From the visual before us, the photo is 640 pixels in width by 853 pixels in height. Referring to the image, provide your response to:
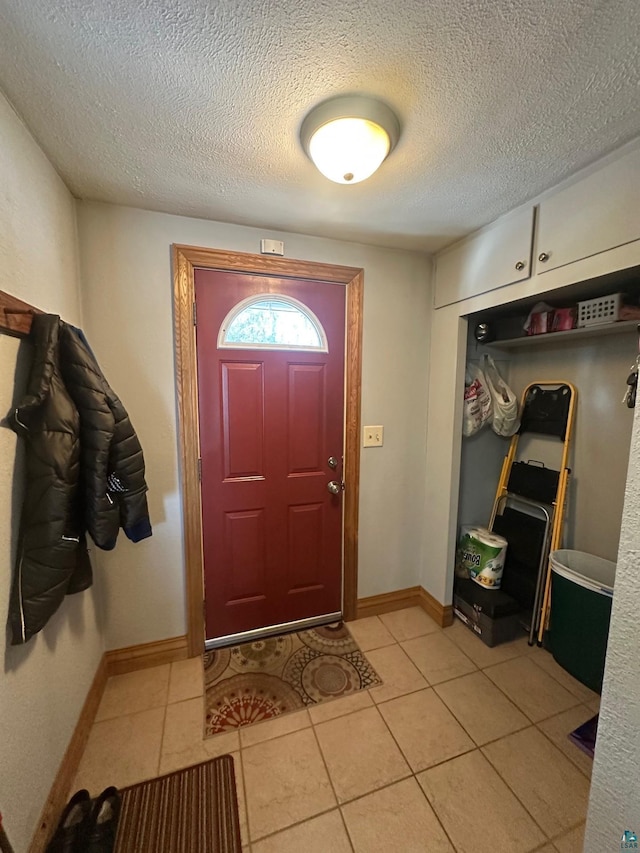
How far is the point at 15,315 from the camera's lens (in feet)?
3.27

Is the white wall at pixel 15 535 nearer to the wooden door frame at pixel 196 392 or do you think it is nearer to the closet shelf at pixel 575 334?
the wooden door frame at pixel 196 392

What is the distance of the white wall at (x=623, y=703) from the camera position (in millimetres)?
763

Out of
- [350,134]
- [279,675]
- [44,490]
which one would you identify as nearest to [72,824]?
[279,675]

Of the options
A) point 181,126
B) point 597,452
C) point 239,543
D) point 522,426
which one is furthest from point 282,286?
point 597,452

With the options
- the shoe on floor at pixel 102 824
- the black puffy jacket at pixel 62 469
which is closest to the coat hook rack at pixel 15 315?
the black puffy jacket at pixel 62 469

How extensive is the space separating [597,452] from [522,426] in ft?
1.31

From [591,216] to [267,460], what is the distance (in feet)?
5.71

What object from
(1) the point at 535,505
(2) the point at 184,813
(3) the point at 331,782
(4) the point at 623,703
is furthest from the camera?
(1) the point at 535,505

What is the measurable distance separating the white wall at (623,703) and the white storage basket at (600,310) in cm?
95

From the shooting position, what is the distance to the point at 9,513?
3.20 feet

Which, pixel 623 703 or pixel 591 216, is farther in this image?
pixel 591 216

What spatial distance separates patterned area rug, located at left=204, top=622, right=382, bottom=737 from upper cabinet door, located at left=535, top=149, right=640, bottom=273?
213 centimetres

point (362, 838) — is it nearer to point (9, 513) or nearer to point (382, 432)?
point (9, 513)

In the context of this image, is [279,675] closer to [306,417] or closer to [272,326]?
[306,417]
